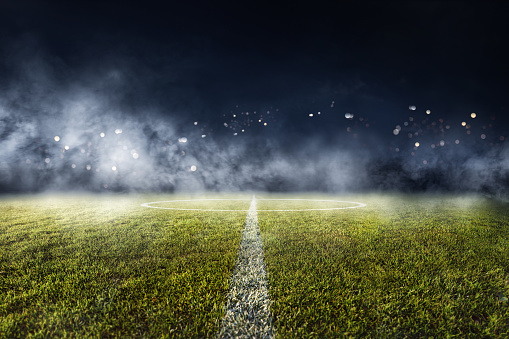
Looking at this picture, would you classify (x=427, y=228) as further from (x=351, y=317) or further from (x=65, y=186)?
(x=65, y=186)

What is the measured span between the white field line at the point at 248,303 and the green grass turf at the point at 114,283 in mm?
65

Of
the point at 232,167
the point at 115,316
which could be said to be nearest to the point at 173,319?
the point at 115,316

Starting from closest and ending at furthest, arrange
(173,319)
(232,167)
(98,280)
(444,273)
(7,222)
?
(173,319)
(98,280)
(444,273)
(7,222)
(232,167)

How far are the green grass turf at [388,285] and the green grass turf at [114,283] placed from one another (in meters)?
0.48

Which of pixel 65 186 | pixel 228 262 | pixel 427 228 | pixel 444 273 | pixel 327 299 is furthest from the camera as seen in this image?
pixel 65 186

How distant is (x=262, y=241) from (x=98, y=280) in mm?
1670

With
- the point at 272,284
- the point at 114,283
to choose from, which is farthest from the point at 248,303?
the point at 114,283

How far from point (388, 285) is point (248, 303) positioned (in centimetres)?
100

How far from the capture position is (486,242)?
2.98 m

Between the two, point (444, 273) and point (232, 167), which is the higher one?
point (232, 167)

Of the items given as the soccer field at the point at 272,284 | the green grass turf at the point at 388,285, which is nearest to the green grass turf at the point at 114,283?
the soccer field at the point at 272,284

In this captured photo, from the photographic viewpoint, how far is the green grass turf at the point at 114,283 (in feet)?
4.34

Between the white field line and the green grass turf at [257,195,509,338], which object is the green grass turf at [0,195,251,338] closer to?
the white field line

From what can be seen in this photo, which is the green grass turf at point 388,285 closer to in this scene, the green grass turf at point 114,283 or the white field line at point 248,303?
the white field line at point 248,303
